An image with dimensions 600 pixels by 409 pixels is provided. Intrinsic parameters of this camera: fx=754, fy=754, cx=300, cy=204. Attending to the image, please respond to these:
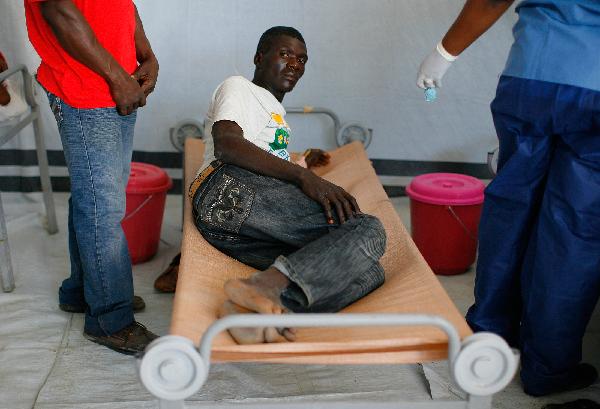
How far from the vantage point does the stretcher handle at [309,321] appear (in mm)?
1592

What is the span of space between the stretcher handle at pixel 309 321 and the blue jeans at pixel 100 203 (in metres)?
0.85

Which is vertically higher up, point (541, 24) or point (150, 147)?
point (541, 24)

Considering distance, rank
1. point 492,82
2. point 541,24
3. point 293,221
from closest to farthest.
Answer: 1. point 541,24
2. point 293,221
3. point 492,82

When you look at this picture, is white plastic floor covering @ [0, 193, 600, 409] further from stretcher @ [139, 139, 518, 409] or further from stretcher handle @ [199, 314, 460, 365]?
stretcher handle @ [199, 314, 460, 365]

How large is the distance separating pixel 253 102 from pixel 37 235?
1490mm

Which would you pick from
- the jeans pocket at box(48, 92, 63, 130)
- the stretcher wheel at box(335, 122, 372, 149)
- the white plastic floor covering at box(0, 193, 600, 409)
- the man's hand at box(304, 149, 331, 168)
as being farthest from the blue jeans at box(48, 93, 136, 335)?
the stretcher wheel at box(335, 122, 372, 149)

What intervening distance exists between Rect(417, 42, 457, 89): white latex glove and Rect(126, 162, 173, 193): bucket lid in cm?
120

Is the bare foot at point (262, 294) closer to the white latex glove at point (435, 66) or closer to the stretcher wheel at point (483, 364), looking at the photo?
the stretcher wheel at point (483, 364)

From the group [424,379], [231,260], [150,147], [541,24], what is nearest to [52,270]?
[150,147]

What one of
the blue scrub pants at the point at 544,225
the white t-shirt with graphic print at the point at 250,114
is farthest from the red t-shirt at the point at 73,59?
the blue scrub pants at the point at 544,225

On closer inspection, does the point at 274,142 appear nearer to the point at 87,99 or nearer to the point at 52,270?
the point at 87,99

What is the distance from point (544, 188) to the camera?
2.23m

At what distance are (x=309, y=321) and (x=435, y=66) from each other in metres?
1.07

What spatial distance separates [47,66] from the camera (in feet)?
7.42
